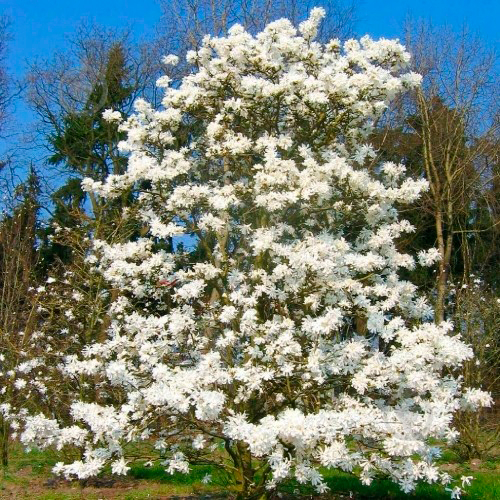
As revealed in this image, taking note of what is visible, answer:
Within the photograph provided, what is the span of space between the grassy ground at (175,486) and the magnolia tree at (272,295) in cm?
152

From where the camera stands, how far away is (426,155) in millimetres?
20609

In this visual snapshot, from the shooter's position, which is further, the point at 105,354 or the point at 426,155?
the point at 426,155

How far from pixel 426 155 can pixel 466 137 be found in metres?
1.84

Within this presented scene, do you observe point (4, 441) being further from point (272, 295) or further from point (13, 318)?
point (272, 295)

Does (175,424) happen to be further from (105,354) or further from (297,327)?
(297,327)

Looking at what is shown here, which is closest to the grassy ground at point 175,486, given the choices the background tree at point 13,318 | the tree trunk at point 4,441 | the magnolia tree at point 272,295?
Result: the tree trunk at point 4,441

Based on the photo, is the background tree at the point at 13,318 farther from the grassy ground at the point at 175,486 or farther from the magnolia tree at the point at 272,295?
the magnolia tree at the point at 272,295

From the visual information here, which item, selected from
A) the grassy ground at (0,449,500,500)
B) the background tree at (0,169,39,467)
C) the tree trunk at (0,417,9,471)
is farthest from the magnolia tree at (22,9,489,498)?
the tree trunk at (0,417,9,471)

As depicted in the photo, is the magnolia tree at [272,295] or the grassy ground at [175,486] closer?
the magnolia tree at [272,295]

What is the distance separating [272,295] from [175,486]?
14.1 ft

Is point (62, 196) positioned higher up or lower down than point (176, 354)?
higher up

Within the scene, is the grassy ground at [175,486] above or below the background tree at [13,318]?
below

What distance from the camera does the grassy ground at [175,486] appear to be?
812 centimetres

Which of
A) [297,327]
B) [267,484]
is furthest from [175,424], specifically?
[297,327]
